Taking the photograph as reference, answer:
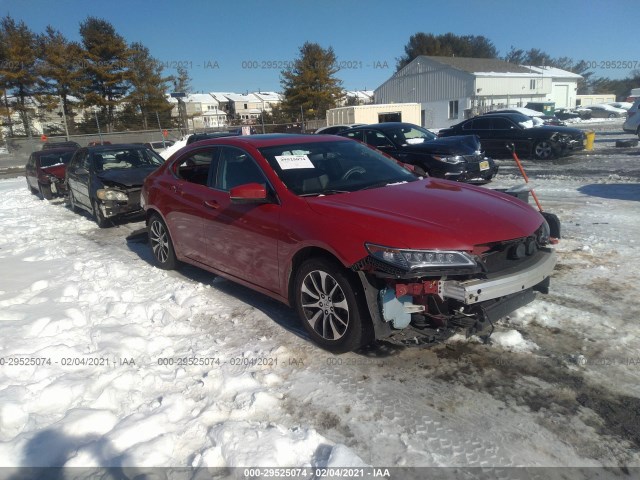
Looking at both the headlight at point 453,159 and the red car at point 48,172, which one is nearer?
the headlight at point 453,159

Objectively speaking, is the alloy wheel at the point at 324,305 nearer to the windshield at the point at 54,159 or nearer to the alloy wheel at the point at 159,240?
the alloy wheel at the point at 159,240

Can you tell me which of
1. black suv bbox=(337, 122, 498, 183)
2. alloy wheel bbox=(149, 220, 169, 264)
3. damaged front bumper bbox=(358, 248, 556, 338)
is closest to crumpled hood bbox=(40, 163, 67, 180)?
black suv bbox=(337, 122, 498, 183)

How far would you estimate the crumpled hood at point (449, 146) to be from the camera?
10.1 meters

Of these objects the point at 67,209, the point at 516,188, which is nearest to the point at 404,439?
the point at 516,188

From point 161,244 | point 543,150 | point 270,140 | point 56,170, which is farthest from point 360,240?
point 543,150

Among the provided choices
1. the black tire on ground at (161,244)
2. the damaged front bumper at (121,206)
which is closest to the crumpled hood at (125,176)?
the damaged front bumper at (121,206)

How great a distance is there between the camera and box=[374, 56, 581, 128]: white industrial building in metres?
45.3

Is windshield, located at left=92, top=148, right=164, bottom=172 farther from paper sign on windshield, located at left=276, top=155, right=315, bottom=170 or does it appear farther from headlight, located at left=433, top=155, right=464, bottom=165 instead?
paper sign on windshield, located at left=276, top=155, right=315, bottom=170

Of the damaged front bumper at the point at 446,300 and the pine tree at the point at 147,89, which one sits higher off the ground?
the pine tree at the point at 147,89

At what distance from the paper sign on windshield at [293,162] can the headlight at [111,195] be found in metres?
5.79

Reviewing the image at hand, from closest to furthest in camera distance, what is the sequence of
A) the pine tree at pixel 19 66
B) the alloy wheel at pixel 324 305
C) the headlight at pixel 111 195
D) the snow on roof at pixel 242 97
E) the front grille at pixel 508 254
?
the front grille at pixel 508 254, the alloy wheel at pixel 324 305, the headlight at pixel 111 195, the pine tree at pixel 19 66, the snow on roof at pixel 242 97

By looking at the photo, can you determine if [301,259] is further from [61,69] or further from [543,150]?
[61,69]

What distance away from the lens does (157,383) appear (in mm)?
3406

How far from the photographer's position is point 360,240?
3.32 metres
